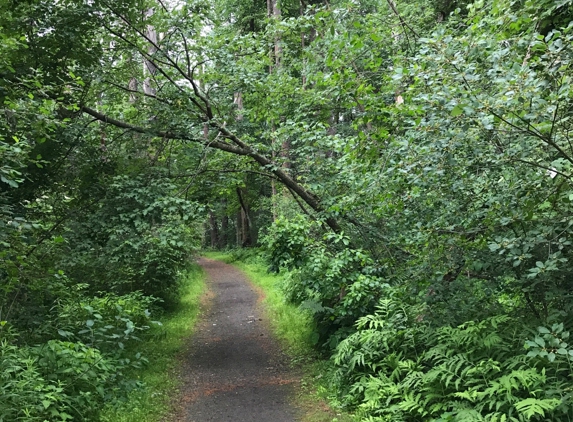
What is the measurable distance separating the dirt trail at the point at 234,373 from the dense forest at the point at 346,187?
101 cm

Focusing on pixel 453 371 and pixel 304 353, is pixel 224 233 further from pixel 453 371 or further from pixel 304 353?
pixel 453 371

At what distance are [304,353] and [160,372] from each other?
2709mm

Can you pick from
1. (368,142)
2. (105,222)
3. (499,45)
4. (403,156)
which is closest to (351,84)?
(368,142)

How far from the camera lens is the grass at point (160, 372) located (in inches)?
208

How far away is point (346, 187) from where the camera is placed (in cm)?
718

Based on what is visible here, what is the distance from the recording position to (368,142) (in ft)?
14.9

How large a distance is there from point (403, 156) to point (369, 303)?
330 cm

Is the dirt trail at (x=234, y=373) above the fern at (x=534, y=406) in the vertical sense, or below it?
below

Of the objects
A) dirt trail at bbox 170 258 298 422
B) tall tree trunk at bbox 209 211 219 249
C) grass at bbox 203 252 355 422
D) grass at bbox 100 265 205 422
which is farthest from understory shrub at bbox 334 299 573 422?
tall tree trunk at bbox 209 211 219 249

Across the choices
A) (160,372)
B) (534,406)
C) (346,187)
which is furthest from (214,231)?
(534,406)

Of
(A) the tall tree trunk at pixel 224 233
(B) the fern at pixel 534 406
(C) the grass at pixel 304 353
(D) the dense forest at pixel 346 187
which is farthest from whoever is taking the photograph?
(A) the tall tree trunk at pixel 224 233

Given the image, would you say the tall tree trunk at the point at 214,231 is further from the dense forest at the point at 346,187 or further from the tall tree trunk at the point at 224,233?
the dense forest at the point at 346,187

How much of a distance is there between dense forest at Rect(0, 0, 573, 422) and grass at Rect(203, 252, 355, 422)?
305 millimetres

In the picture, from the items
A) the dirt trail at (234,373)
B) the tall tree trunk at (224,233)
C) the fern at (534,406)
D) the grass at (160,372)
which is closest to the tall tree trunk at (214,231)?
the tall tree trunk at (224,233)
